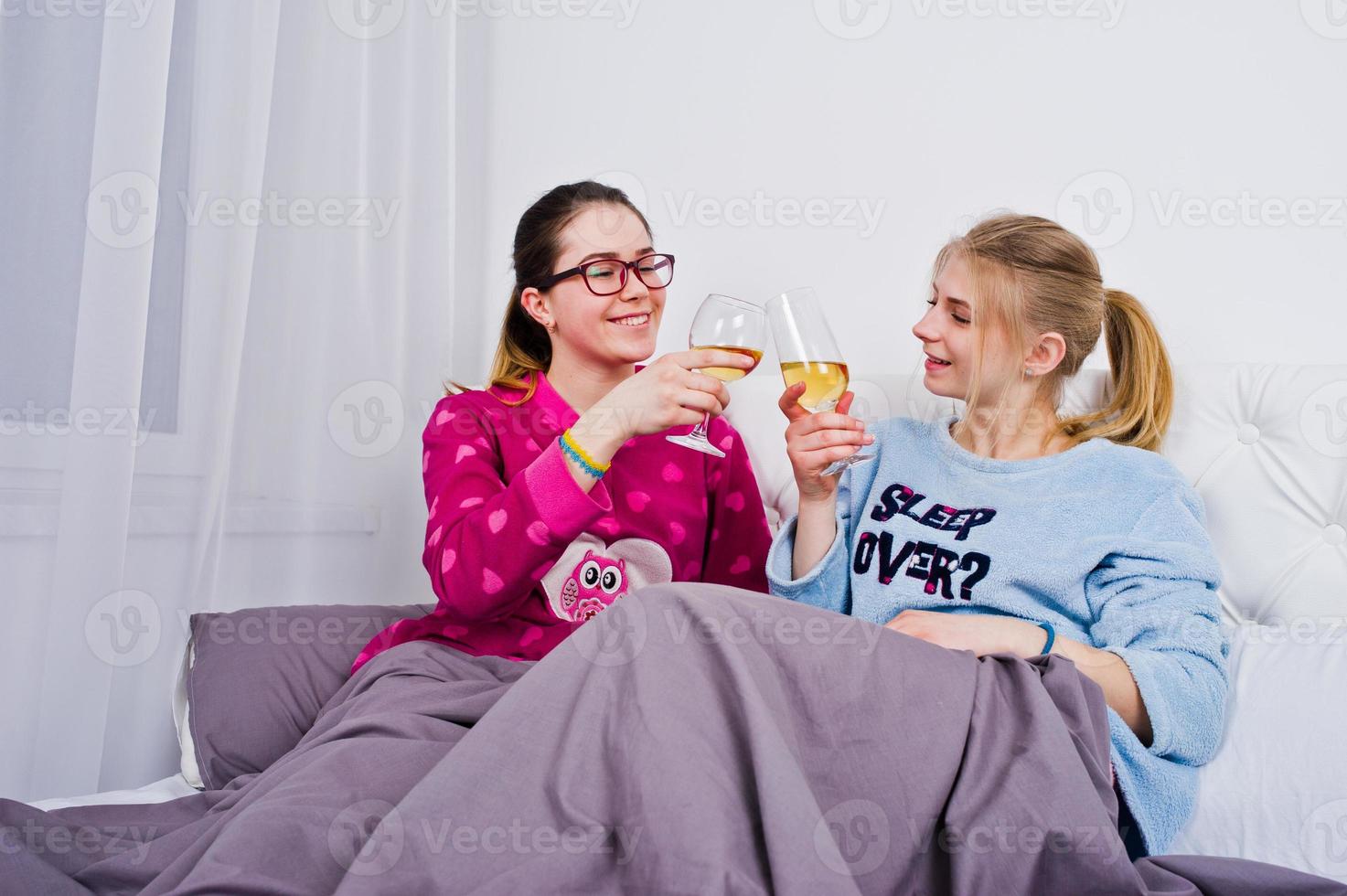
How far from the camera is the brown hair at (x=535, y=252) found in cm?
171

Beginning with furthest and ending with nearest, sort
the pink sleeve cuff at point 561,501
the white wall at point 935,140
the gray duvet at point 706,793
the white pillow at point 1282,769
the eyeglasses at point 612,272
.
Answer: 1. the white wall at point 935,140
2. the eyeglasses at point 612,272
3. the pink sleeve cuff at point 561,501
4. the white pillow at point 1282,769
5. the gray duvet at point 706,793

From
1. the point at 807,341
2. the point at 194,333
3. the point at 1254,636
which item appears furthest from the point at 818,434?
the point at 194,333

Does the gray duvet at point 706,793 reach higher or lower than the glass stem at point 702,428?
lower

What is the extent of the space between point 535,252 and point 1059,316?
32.7 inches

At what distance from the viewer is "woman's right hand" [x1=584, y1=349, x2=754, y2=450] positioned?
51.5 inches

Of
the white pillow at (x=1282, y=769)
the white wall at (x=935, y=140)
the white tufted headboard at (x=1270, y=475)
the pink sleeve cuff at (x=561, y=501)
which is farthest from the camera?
the white wall at (x=935, y=140)

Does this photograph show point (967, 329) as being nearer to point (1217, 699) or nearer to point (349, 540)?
point (1217, 699)

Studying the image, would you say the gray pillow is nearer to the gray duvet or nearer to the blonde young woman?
the gray duvet

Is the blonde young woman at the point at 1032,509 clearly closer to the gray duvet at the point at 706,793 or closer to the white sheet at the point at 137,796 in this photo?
the gray duvet at the point at 706,793

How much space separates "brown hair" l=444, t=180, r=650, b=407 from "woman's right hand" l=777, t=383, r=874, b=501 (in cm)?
49

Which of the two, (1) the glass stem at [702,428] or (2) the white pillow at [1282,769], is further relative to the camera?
(1) the glass stem at [702,428]

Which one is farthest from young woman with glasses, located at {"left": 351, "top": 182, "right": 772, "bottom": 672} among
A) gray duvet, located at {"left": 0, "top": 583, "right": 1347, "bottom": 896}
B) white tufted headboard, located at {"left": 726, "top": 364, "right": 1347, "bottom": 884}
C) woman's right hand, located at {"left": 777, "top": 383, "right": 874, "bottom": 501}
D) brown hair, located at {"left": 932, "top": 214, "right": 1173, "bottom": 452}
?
brown hair, located at {"left": 932, "top": 214, "right": 1173, "bottom": 452}

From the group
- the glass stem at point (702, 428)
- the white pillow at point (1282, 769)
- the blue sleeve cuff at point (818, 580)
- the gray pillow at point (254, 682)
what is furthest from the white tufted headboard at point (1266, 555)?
the gray pillow at point (254, 682)

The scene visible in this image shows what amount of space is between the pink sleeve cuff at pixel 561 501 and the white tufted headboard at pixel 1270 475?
82cm
